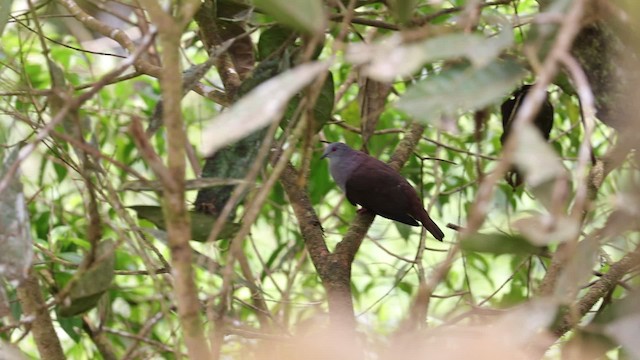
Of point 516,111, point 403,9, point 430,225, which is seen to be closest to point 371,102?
point 430,225

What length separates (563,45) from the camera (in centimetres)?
56

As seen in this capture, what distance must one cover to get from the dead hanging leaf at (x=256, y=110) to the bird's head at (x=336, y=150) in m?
1.20

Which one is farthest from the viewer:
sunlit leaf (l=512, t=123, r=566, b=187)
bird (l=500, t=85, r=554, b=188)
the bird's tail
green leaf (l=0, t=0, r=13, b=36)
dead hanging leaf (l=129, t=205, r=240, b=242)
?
the bird's tail

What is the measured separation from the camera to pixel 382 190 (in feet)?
5.40

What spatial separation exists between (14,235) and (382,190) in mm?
929

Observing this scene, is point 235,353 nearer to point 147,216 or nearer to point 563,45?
point 147,216

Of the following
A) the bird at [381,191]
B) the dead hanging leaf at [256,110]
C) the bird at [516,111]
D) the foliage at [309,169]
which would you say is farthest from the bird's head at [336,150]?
the dead hanging leaf at [256,110]

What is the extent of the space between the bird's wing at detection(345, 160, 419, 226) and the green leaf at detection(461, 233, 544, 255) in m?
0.79

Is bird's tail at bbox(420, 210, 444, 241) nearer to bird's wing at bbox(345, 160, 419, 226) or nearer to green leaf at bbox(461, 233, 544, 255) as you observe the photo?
bird's wing at bbox(345, 160, 419, 226)

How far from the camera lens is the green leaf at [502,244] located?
2.58 feet

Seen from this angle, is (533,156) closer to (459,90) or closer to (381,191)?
(459,90)

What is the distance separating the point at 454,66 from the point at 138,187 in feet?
1.00

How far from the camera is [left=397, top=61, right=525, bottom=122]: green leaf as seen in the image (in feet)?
2.09

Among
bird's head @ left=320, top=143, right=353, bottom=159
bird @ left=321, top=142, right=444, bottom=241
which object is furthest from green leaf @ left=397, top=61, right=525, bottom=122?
bird's head @ left=320, top=143, right=353, bottom=159
